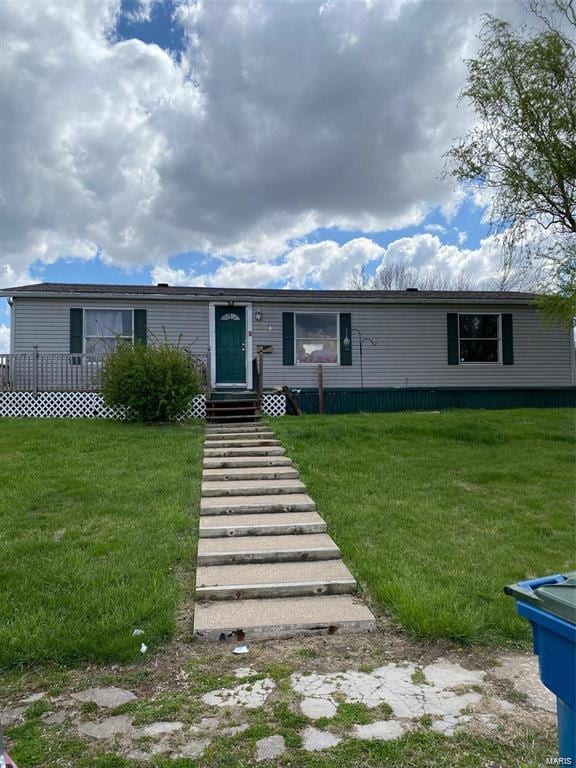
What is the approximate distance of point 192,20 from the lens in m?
7.39

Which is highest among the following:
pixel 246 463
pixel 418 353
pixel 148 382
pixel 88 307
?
pixel 88 307

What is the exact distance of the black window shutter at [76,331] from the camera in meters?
11.8

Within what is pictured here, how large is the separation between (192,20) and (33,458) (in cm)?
669

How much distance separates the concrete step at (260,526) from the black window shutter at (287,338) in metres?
7.94

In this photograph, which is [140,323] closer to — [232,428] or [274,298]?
[274,298]

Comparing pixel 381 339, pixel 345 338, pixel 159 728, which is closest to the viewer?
pixel 159 728

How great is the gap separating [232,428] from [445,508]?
16.4 ft

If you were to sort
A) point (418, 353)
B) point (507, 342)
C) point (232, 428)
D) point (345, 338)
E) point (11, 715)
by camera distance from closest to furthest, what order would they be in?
point (11, 715), point (232, 428), point (345, 338), point (418, 353), point (507, 342)

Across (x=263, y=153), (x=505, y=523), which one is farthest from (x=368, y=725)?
(x=263, y=153)

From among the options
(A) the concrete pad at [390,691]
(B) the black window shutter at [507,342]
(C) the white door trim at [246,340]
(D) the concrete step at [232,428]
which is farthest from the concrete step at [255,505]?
(B) the black window shutter at [507,342]

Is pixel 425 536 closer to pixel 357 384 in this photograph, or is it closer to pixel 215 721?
pixel 215 721

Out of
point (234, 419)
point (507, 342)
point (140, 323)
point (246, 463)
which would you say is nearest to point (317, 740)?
point (246, 463)

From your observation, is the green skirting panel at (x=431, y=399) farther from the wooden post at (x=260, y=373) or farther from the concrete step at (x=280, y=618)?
the concrete step at (x=280, y=618)

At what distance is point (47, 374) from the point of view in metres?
11.0
